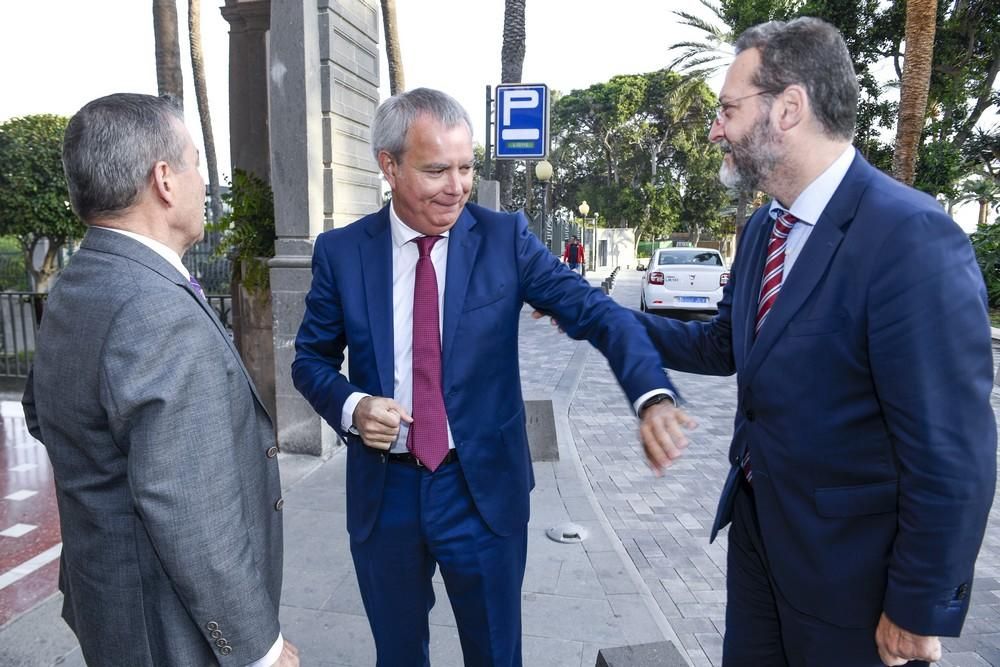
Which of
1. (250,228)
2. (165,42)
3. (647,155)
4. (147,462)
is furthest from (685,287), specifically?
(647,155)

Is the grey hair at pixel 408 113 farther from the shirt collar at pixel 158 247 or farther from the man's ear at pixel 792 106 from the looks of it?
the man's ear at pixel 792 106

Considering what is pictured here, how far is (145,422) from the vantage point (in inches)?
52.3

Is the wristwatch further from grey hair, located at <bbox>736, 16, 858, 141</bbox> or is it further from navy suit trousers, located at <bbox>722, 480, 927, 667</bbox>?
grey hair, located at <bbox>736, 16, 858, 141</bbox>

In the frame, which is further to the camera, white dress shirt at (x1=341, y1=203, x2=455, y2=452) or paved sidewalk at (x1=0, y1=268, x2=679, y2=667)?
paved sidewalk at (x1=0, y1=268, x2=679, y2=667)

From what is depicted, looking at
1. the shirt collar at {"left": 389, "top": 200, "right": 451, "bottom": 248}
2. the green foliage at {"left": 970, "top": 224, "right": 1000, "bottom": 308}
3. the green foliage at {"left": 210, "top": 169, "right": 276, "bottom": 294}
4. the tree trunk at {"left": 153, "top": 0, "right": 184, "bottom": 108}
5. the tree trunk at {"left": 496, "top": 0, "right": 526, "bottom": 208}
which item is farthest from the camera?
the green foliage at {"left": 970, "top": 224, "right": 1000, "bottom": 308}

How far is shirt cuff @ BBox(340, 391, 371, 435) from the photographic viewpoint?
1.95 metres

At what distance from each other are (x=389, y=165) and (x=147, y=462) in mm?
1076

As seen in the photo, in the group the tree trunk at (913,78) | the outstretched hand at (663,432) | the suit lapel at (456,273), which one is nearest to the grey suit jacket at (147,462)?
the suit lapel at (456,273)

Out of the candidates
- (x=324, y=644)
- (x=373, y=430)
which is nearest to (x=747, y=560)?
(x=373, y=430)

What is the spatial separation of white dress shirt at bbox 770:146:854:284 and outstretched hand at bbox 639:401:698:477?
44cm

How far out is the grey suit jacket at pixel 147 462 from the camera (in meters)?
1.34

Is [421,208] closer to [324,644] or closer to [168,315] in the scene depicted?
[168,315]

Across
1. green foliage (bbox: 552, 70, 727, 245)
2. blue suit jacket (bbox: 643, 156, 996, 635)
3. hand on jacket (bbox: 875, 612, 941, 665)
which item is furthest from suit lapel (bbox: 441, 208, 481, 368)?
green foliage (bbox: 552, 70, 727, 245)

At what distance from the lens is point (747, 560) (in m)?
1.97
